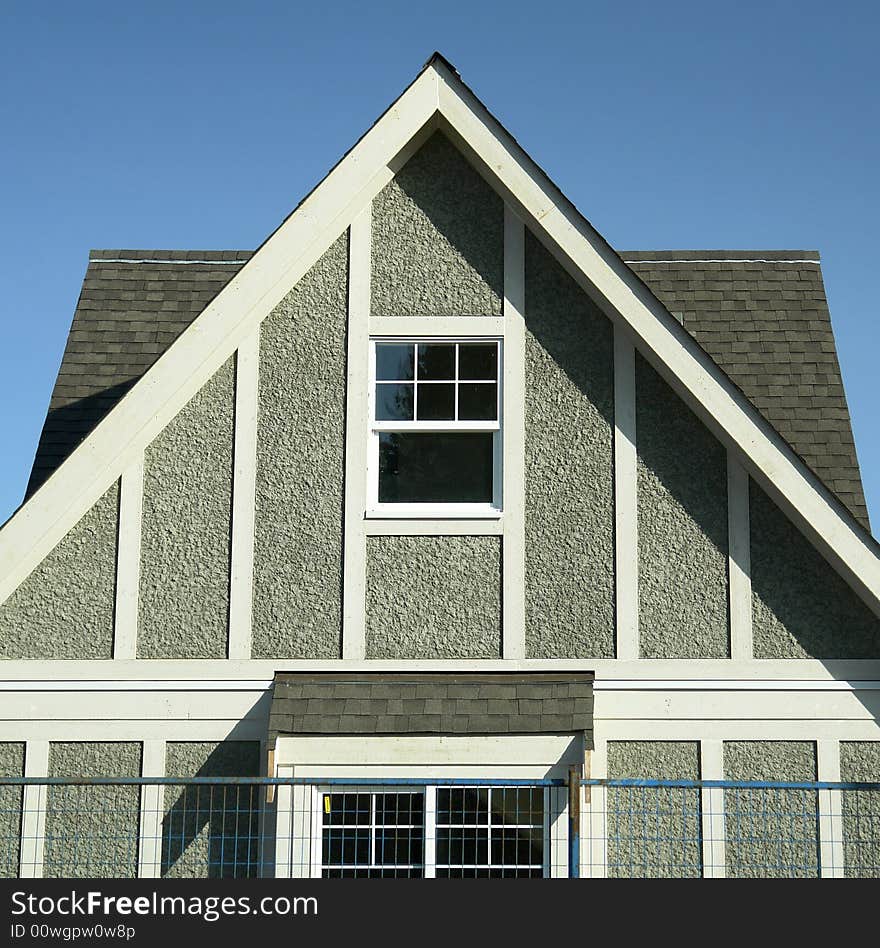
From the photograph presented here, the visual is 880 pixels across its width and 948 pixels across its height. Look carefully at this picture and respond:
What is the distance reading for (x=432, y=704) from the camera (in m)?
10.9

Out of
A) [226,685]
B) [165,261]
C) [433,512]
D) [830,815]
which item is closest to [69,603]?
[226,685]

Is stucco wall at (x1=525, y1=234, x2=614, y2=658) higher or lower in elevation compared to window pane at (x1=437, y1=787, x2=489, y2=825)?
higher

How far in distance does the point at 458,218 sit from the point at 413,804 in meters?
4.98

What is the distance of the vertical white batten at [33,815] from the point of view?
10781 mm

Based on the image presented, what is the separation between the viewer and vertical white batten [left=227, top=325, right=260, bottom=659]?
11148 mm

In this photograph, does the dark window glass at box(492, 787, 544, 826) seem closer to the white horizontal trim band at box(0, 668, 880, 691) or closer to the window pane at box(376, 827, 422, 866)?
the window pane at box(376, 827, 422, 866)

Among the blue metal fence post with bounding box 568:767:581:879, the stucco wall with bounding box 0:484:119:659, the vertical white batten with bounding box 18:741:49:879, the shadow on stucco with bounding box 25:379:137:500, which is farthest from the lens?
the shadow on stucco with bounding box 25:379:137:500

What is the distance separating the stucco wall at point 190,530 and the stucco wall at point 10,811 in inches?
52.1

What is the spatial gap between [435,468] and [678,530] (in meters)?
2.12

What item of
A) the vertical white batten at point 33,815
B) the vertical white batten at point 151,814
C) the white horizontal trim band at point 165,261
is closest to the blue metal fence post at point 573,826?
the vertical white batten at point 151,814

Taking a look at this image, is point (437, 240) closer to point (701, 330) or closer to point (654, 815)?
point (701, 330)

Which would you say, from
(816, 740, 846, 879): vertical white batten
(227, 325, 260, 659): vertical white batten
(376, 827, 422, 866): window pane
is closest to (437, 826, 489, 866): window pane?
(376, 827, 422, 866): window pane

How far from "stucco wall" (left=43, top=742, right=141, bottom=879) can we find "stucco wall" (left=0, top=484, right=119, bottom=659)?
0.79 meters

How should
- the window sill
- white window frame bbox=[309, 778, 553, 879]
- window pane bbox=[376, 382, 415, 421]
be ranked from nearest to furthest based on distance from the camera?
1. white window frame bbox=[309, 778, 553, 879]
2. the window sill
3. window pane bbox=[376, 382, 415, 421]
